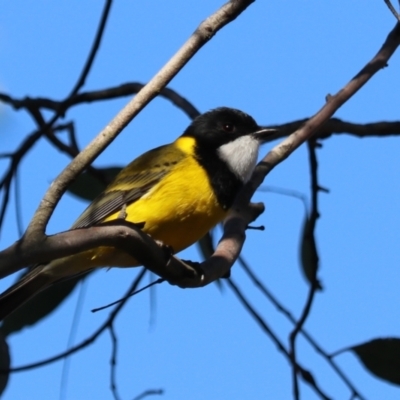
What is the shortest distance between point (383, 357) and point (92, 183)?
2.02 metres

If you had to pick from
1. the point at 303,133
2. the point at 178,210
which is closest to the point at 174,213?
the point at 178,210

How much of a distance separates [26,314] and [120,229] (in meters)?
2.09

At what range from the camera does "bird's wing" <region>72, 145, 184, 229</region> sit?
4.17 meters

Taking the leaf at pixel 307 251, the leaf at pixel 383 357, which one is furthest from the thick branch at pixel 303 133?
the leaf at pixel 383 357

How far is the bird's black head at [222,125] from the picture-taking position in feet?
15.6

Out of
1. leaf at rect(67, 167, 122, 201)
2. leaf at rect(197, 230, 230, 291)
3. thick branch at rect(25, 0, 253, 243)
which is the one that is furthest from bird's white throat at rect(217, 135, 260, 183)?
thick branch at rect(25, 0, 253, 243)

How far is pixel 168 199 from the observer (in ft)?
13.2

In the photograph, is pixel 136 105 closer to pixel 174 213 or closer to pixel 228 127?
pixel 174 213

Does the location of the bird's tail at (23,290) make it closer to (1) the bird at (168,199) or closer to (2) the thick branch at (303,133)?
(1) the bird at (168,199)

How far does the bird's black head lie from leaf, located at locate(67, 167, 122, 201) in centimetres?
60

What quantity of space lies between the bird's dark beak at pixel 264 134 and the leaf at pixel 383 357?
1.22m

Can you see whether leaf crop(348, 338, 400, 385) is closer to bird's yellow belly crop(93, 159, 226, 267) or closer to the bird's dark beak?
bird's yellow belly crop(93, 159, 226, 267)

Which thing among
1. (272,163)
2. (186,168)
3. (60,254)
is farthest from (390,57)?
(60,254)

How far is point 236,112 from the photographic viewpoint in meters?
4.87
